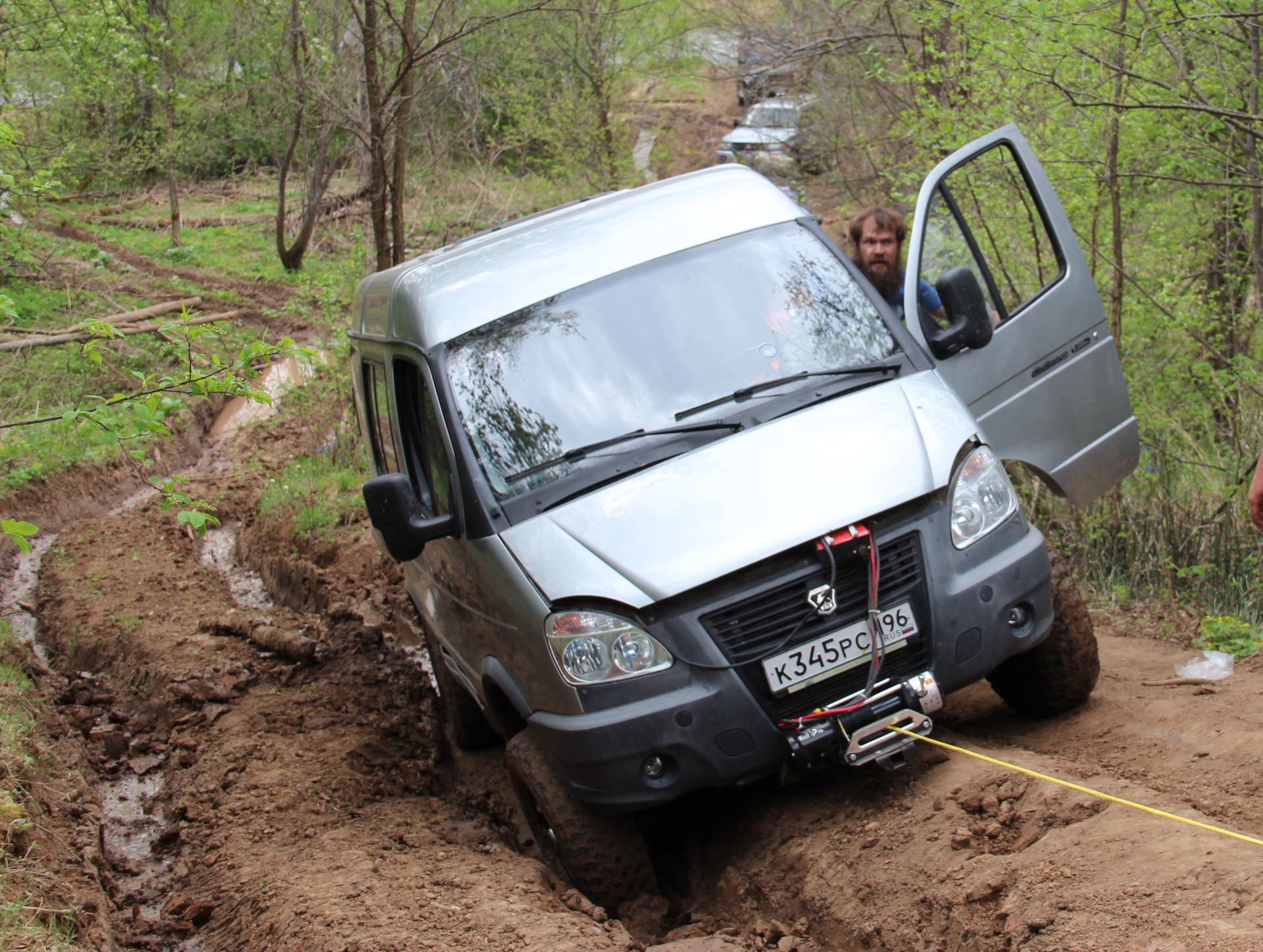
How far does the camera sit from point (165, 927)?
389cm

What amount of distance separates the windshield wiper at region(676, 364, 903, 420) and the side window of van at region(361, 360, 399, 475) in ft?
4.92

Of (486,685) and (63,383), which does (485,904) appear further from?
(63,383)

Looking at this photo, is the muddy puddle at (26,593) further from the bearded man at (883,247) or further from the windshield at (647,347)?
the bearded man at (883,247)

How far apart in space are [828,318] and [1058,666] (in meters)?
1.55

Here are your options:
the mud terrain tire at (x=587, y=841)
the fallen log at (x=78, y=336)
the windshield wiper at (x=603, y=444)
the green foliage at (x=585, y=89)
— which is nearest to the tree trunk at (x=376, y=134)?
the fallen log at (x=78, y=336)

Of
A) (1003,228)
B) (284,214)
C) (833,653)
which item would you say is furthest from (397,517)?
(284,214)

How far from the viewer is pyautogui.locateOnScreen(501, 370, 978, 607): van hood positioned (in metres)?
3.20

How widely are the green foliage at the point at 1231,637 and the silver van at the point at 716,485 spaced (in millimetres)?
945

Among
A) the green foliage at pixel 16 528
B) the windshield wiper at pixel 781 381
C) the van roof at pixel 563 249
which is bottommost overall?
the windshield wiper at pixel 781 381

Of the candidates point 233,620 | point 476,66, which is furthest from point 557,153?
point 233,620

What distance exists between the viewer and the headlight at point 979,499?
11.4 feet

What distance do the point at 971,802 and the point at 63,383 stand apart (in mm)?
9844

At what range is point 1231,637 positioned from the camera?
4945 mm

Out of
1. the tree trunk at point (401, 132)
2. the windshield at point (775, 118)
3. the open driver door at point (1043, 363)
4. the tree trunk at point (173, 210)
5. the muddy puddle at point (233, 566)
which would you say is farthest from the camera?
the tree trunk at point (173, 210)
